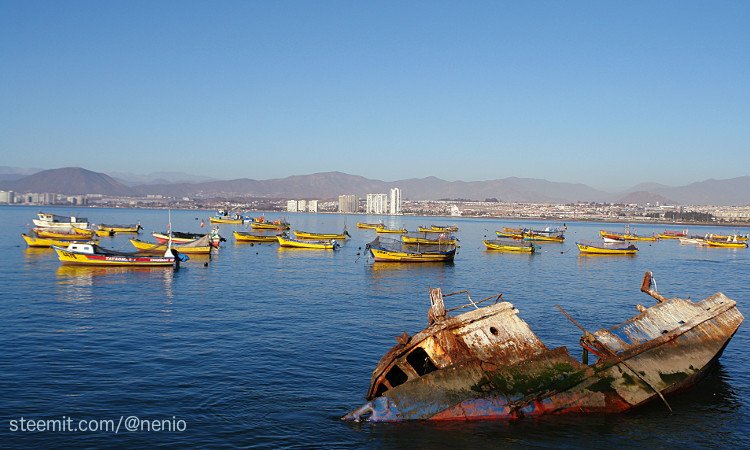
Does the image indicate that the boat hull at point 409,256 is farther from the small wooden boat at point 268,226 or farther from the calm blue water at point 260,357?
the small wooden boat at point 268,226

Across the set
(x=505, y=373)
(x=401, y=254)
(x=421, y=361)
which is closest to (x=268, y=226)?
(x=401, y=254)

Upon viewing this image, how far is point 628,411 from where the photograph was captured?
1812 centimetres

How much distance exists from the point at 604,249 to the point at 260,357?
77860mm

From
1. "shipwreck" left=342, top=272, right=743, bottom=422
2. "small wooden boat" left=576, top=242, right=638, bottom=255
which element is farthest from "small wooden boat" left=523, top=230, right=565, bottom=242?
"shipwreck" left=342, top=272, right=743, bottom=422

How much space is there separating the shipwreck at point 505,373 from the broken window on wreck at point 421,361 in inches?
1.3

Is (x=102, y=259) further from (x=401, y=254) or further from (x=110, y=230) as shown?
(x=110, y=230)

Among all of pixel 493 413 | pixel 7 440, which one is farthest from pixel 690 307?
pixel 7 440

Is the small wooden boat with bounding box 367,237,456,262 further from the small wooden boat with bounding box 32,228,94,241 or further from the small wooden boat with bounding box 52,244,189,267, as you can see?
the small wooden boat with bounding box 32,228,94,241

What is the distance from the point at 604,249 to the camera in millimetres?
89438

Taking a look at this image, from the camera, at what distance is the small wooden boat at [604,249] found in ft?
292

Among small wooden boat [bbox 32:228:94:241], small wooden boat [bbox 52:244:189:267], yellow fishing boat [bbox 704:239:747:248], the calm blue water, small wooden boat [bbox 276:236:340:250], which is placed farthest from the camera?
yellow fishing boat [bbox 704:239:747:248]

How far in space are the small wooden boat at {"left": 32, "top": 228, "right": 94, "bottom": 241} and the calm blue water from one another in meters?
27.2

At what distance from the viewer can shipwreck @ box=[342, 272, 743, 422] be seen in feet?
55.0

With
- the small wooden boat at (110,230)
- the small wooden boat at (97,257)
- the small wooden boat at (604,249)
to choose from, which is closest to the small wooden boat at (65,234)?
the small wooden boat at (110,230)
